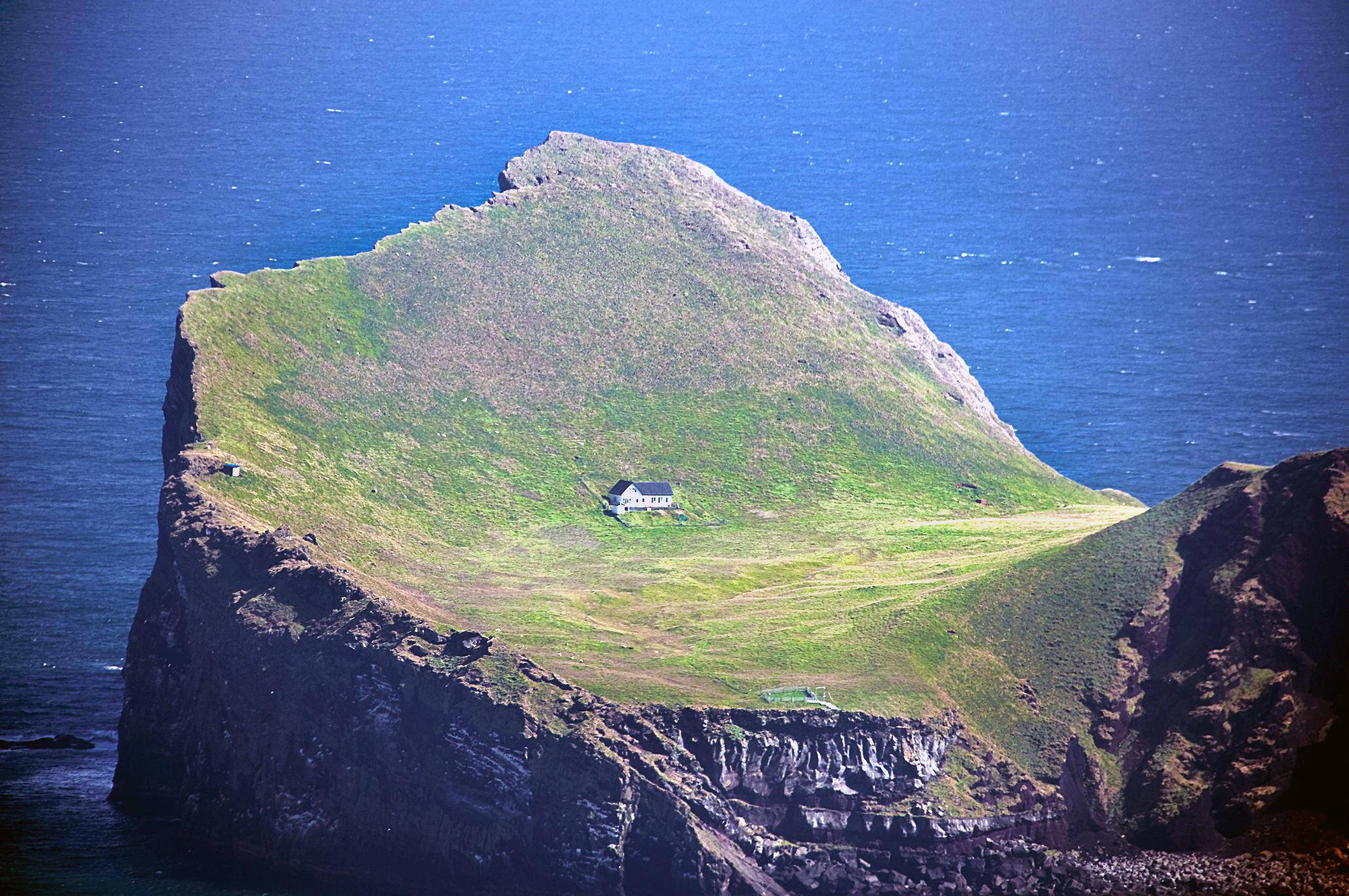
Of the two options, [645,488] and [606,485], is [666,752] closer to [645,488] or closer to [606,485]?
[645,488]

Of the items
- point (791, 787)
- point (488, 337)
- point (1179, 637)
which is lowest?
point (791, 787)

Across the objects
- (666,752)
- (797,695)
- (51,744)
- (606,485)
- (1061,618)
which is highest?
(606,485)

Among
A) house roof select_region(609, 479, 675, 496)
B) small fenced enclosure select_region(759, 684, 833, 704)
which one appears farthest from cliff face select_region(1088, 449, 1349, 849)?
house roof select_region(609, 479, 675, 496)

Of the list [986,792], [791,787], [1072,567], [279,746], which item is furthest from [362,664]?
[1072,567]

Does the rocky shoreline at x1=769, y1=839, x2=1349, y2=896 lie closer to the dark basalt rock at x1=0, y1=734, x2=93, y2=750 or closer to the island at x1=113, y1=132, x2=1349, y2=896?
the island at x1=113, y1=132, x2=1349, y2=896

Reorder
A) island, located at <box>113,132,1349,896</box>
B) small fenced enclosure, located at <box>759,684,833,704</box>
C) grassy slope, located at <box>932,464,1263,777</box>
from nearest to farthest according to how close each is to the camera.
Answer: island, located at <box>113,132,1349,896</box>
small fenced enclosure, located at <box>759,684,833,704</box>
grassy slope, located at <box>932,464,1263,777</box>

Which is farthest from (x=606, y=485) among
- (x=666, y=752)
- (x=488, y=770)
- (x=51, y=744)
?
(x=488, y=770)

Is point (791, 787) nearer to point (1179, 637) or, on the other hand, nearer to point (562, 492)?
point (1179, 637)
